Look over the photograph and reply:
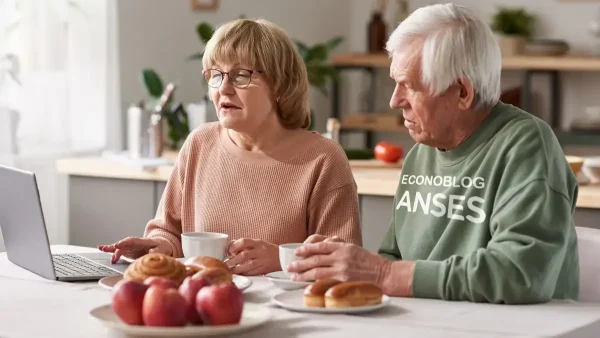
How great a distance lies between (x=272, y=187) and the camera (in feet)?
8.17

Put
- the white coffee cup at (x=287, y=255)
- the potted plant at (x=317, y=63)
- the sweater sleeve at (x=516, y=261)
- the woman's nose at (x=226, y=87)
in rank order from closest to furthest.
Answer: the sweater sleeve at (x=516, y=261) → the white coffee cup at (x=287, y=255) → the woman's nose at (x=226, y=87) → the potted plant at (x=317, y=63)

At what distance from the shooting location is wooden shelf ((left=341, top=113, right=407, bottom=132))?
19.0ft

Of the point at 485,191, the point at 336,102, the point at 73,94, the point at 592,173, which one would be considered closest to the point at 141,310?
the point at 485,191

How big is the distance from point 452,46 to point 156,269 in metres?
0.68

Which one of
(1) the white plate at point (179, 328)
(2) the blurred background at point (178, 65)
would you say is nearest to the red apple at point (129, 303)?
(1) the white plate at point (179, 328)

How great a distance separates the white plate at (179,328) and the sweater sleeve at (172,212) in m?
0.81

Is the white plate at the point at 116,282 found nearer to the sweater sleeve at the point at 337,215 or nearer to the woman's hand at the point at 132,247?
the woman's hand at the point at 132,247

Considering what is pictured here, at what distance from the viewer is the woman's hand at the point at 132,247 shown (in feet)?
7.52

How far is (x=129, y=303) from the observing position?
1.64 meters

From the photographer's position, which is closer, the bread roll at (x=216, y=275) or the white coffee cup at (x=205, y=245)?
the bread roll at (x=216, y=275)

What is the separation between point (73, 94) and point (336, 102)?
1919 mm

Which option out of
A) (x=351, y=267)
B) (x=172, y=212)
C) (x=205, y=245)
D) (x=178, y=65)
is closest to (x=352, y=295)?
(x=351, y=267)

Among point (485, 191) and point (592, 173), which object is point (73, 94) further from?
point (485, 191)

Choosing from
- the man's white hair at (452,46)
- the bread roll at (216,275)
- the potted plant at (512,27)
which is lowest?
the bread roll at (216,275)
